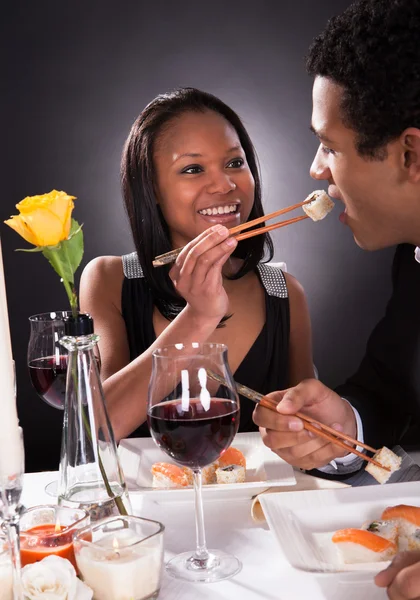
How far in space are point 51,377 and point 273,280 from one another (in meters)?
1.29

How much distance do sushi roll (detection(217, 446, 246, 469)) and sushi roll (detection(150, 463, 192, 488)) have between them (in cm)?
9

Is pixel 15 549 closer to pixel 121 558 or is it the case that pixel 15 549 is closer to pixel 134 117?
pixel 121 558

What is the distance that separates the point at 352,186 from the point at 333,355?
2.74m

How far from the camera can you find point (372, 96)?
129 cm

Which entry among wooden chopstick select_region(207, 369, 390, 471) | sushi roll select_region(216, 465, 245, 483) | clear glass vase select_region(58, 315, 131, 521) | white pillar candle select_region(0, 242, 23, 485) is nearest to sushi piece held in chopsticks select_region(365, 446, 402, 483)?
wooden chopstick select_region(207, 369, 390, 471)

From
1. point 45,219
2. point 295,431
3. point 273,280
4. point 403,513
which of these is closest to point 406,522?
point 403,513

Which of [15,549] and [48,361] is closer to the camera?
[15,549]

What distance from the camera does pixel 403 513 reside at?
3.34 feet

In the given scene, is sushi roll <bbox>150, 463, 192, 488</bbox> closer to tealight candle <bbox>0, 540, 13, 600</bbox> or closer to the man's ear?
tealight candle <bbox>0, 540, 13, 600</bbox>

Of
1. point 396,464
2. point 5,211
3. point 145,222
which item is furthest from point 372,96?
point 5,211

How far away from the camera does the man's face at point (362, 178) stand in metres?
1.38

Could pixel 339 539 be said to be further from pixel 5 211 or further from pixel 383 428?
pixel 5 211

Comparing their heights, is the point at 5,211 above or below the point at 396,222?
above

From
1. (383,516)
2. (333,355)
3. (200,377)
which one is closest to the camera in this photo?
(200,377)
